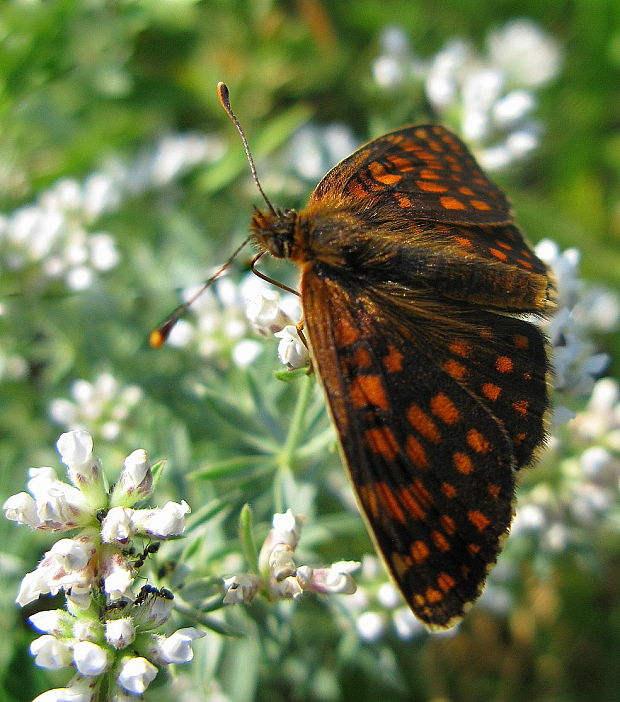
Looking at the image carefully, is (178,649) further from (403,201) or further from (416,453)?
(403,201)

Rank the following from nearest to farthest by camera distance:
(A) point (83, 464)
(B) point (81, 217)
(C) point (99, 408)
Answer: (A) point (83, 464) < (C) point (99, 408) < (B) point (81, 217)

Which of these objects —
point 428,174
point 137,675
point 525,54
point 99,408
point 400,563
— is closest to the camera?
point 400,563

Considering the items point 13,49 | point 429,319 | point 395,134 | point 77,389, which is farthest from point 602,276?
point 13,49

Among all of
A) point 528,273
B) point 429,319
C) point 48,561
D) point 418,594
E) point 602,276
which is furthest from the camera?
point 602,276

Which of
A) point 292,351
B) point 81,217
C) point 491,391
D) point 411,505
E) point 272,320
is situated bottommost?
point 411,505

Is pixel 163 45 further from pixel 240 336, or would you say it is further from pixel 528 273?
pixel 528 273

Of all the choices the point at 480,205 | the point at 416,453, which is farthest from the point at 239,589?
the point at 480,205

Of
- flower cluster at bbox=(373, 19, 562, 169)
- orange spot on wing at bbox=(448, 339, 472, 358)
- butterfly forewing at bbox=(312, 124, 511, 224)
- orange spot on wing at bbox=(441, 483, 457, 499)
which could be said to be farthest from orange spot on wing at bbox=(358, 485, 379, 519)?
flower cluster at bbox=(373, 19, 562, 169)
